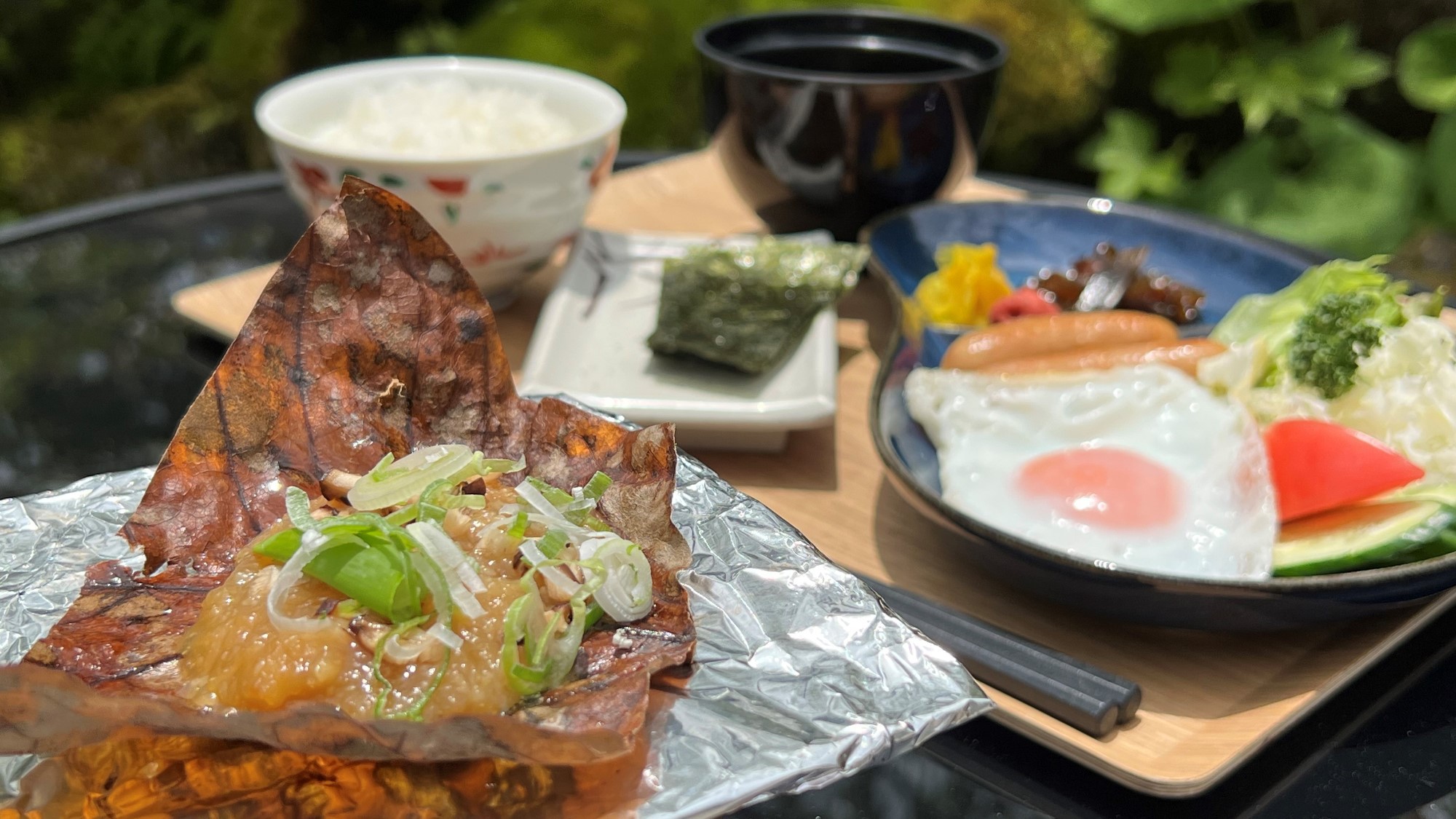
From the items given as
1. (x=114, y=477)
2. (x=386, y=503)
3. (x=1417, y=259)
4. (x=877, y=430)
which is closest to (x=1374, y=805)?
(x=877, y=430)

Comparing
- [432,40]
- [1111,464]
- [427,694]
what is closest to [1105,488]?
[1111,464]

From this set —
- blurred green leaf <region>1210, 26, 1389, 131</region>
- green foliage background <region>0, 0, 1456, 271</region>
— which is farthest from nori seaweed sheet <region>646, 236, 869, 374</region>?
blurred green leaf <region>1210, 26, 1389, 131</region>

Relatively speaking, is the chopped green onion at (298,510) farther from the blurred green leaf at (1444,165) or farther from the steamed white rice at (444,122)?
the blurred green leaf at (1444,165)

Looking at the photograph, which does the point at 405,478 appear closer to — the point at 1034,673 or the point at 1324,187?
the point at 1034,673

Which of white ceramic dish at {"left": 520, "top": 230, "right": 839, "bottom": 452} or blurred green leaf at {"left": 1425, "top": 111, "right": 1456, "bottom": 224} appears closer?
white ceramic dish at {"left": 520, "top": 230, "right": 839, "bottom": 452}

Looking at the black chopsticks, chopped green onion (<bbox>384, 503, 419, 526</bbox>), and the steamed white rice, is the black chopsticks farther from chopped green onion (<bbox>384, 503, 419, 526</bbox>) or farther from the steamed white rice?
the steamed white rice

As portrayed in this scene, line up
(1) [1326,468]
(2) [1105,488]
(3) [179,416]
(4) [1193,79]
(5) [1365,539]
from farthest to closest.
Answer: (4) [1193,79], (3) [179,416], (2) [1105,488], (1) [1326,468], (5) [1365,539]
